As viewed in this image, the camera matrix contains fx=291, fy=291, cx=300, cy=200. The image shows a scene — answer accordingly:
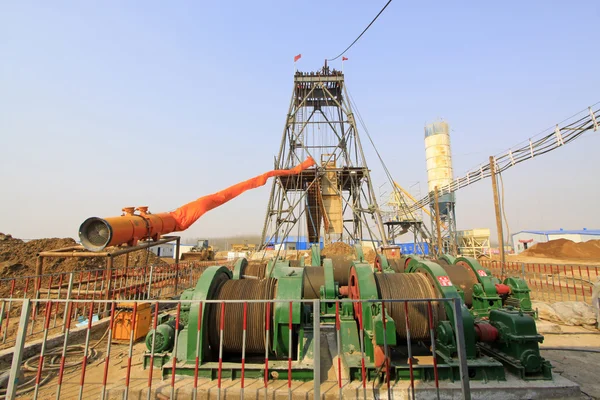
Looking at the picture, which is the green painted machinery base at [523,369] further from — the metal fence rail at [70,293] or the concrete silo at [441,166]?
the concrete silo at [441,166]

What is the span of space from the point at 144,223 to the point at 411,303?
20.3ft

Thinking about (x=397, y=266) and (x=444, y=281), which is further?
(x=397, y=266)

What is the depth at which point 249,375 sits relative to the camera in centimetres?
439

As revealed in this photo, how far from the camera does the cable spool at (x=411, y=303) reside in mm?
4824

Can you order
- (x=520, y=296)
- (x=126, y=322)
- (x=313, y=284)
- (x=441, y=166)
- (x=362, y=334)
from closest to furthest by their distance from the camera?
(x=362, y=334) < (x=126, y=322) < (x=520, y=296) < (x=313, y=284) < (x=441, y=166)

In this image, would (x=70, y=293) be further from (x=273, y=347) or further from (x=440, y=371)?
(x=440, y=371)

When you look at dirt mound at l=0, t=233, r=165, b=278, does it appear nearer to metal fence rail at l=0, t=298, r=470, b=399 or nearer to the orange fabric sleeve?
the orange fabric sleeve

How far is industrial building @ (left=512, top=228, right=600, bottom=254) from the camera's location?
43281 mm

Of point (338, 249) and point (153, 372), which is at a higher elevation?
point (338, 249)

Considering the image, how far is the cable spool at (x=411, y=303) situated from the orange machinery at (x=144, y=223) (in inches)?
214

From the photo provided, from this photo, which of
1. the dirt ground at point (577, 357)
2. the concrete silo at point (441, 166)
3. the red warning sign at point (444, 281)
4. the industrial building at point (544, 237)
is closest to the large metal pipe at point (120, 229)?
the red warning sign at point (444, 281)

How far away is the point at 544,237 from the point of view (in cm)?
4506

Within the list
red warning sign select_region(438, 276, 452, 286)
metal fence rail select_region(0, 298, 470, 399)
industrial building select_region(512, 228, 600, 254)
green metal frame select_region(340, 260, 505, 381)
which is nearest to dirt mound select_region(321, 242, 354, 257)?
metal fence rail select_region(0, 298, 470, 399)

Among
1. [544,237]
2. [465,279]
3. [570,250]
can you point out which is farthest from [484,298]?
[544,237]
